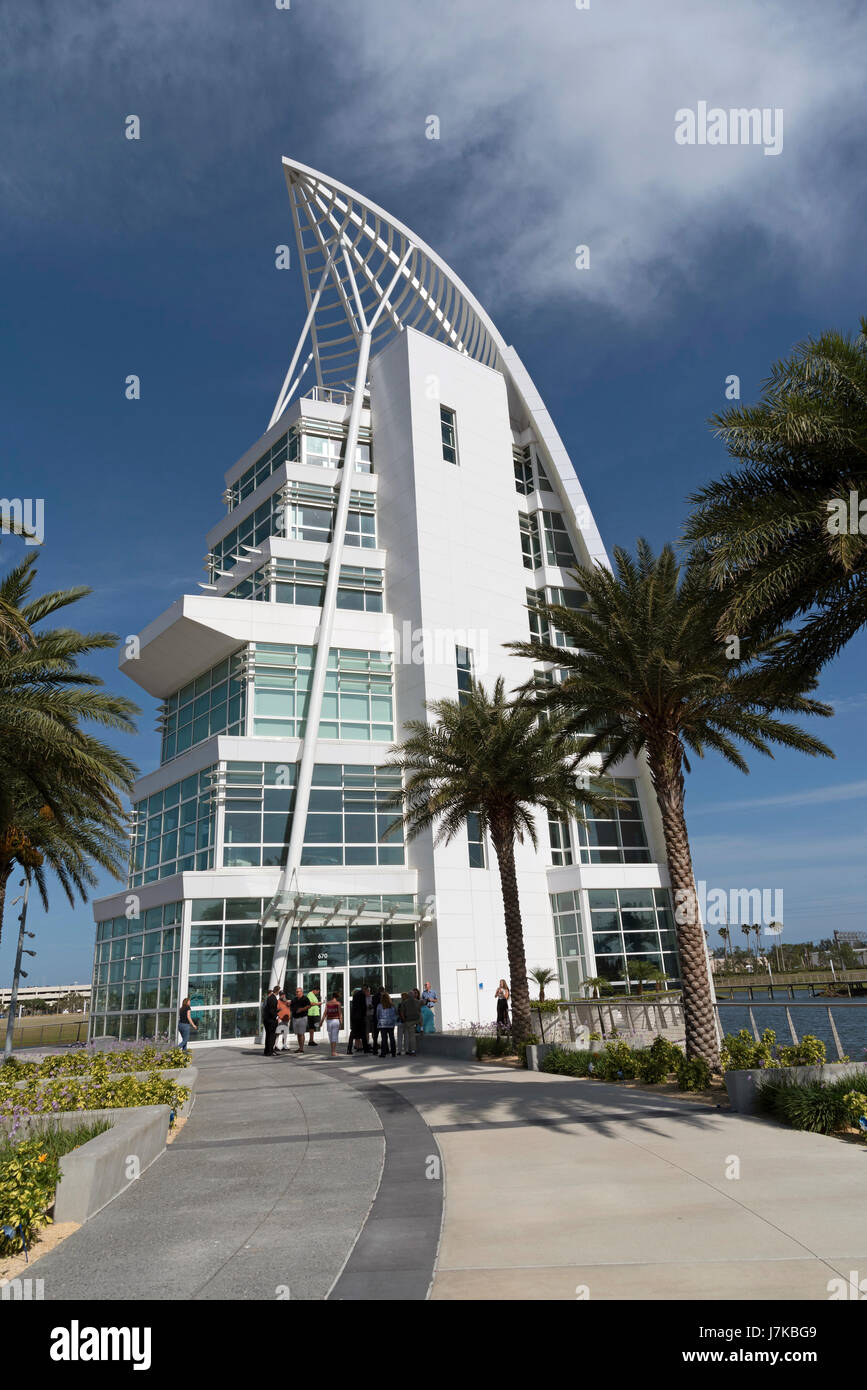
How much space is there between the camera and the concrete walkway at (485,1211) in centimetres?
523

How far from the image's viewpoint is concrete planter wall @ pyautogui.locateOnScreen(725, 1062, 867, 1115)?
11062 mm

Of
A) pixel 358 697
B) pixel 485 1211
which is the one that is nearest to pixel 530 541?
pixel 358 697

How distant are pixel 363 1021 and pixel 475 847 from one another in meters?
12.9

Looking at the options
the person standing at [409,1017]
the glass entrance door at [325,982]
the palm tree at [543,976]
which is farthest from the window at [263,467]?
the person standing at [409,1017]

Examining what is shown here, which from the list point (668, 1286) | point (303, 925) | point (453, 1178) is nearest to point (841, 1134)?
point (453, 1178)

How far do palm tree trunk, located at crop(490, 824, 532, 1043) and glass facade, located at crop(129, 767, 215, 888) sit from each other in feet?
45.5

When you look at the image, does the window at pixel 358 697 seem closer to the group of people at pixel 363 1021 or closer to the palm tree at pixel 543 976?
the palm tree at pixel 543 976

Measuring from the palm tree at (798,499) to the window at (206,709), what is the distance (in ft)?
83.4

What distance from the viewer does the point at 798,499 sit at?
457 inches

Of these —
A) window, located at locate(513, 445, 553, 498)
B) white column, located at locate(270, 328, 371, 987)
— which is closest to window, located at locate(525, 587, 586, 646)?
window, located at locate(513, 445, 553, 498)

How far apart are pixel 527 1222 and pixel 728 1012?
46.0m

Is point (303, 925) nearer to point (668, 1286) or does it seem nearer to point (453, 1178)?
point (453, 1178)

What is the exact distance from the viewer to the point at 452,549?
38562 millimetres

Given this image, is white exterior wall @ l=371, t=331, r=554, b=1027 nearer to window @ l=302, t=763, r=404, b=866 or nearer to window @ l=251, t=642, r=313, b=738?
window @ l=302, t=763, r=404, b=866
